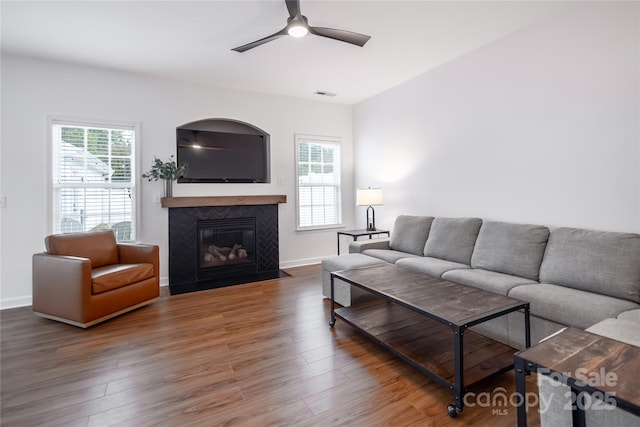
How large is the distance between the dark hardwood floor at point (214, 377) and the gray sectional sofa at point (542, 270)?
1.41ft

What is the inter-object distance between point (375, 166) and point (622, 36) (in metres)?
3.04

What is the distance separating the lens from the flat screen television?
14.0 ft

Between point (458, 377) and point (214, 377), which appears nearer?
point (458, 377)

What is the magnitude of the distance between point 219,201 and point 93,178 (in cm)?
147

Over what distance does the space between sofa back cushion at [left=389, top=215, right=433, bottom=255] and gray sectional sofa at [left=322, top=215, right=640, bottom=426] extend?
7.4 inches

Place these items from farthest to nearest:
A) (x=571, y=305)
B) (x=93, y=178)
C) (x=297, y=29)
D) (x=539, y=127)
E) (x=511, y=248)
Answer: (x=93, y=178)
(x=539, y=127)
(x=511, y=248)
(x=297, y=29)
(x=571, y=305)

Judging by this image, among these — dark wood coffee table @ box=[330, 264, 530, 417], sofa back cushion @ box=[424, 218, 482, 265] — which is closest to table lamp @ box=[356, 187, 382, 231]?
sofa back cushion @ box=[424, 218, 482, 265]

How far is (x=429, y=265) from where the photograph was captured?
3.04 m

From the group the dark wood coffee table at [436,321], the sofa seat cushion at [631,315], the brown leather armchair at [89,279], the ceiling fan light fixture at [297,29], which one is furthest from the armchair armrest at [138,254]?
the sofa seat cushion at [631,315]

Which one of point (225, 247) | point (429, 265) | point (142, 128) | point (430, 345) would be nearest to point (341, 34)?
point (429, 265)

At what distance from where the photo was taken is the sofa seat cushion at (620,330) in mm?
1415

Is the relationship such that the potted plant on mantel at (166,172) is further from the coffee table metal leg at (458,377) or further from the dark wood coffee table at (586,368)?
the dark wood coffee table at (586,368)

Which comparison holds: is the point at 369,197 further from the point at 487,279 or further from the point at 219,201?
the point at 487,279

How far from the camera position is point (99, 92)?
3.71 m
